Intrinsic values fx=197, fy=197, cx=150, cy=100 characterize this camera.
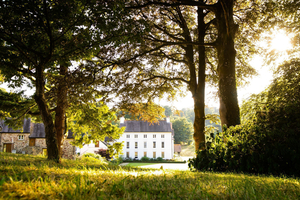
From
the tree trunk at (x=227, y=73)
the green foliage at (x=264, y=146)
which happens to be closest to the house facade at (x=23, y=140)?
the tree trunk at (x=227, y=73)

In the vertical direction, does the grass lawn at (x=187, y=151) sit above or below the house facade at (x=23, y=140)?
below

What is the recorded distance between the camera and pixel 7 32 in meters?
5.93

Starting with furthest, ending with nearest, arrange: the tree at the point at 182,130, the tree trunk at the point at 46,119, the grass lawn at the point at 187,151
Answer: the tree at the point at 182,130, the grass lawn at the point at 187,151, the tree trunk at the point at 46,119

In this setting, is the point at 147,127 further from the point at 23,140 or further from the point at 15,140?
the point at 15,140

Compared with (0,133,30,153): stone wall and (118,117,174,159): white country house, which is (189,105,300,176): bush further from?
(118,117,174,159): white country house

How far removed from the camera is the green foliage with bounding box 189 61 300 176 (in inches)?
216

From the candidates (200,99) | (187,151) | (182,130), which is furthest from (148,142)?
(200,99)

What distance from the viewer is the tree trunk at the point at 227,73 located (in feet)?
27.8

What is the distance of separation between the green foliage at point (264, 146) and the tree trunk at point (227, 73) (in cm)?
146

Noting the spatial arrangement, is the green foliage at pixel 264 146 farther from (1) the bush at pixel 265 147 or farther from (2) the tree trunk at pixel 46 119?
(2) the tree trunk at pixel 46 119

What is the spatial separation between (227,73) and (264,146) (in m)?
3.97

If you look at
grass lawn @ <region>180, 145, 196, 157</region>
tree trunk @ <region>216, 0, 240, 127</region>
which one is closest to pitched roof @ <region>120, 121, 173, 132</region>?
grass lawn @ <region>180, 145, 196, 157</region>

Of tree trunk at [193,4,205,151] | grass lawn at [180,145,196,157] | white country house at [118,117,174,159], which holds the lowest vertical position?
grass lawn at [180,145,196,157]

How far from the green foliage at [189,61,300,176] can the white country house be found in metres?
47.8
